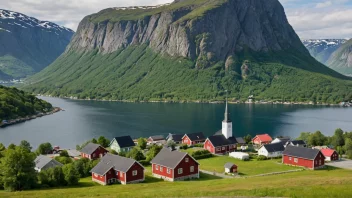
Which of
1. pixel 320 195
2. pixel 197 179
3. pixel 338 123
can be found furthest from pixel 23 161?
pixel 338 123

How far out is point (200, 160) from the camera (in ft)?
217

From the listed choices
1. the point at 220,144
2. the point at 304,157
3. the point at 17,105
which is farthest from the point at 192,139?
the point at 17,105

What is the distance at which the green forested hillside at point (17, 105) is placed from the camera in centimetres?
12824

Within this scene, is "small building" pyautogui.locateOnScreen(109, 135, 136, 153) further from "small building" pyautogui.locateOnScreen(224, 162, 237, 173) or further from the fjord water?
"small building" pyautogui.locateOnScreen(224, 162, 237, 173)

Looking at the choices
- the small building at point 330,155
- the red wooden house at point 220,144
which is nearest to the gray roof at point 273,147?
the red wooden house at point 220,144

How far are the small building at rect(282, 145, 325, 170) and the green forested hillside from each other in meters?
96.6

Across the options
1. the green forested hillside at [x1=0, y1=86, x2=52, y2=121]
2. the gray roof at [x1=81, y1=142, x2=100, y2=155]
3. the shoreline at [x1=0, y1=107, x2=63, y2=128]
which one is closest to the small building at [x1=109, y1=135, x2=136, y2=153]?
the gray roof at [x1=81, y1=142, x2=100, y2=155]

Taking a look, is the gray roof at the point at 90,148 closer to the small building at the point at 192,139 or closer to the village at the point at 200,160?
the village at the point at 200,160

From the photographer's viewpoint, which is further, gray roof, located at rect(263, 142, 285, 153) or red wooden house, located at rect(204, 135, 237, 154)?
red wooden house, located at rect(204, 135, 237, 154)

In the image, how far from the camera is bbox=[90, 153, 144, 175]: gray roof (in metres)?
47.5

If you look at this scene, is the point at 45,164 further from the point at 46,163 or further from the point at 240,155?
the point at 240,155

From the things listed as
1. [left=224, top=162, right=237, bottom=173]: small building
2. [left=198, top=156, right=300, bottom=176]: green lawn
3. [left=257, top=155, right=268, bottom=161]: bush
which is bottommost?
[left=198, top=156, right=300, bottom=176]: green lawn

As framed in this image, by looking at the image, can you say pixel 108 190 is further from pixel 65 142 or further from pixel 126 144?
pixel 65 142

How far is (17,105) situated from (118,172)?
336 ft
